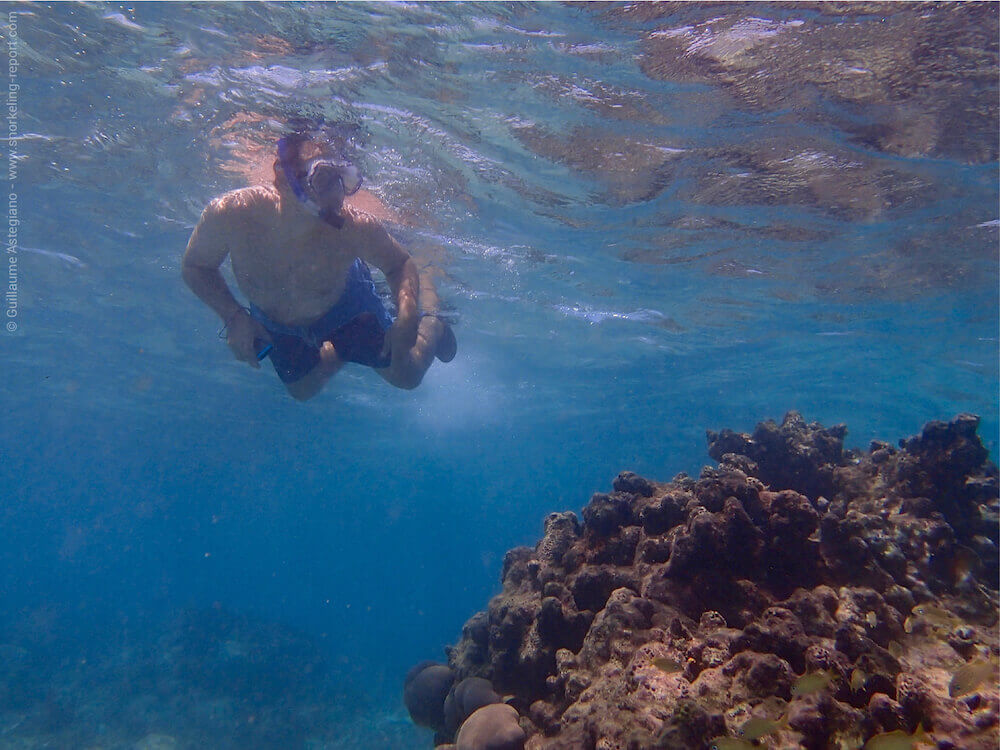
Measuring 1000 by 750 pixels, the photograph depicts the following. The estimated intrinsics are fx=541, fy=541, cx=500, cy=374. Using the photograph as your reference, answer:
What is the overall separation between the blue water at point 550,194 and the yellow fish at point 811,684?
26.7 feet

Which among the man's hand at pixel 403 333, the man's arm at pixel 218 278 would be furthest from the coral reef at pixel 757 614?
the man's arm at pixel 218 278

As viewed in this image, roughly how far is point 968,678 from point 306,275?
8278 millimetres

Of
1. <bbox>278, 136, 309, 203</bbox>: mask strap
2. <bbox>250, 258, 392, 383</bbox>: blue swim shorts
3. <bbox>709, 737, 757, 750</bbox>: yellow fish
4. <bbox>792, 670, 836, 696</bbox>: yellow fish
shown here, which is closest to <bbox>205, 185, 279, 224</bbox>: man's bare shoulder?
<bbox>278, 136, 309, 203</bbox>: mask strap

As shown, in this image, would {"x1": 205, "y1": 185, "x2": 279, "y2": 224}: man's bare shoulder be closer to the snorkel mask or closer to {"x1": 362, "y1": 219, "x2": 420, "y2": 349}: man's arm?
the snorkel mask

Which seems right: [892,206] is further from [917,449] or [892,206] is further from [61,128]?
[61,128]

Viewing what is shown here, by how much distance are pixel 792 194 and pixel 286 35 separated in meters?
10.4

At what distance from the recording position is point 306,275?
8.15 meters

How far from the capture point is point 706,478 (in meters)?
5.37

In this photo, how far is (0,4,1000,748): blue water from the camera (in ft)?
27.6

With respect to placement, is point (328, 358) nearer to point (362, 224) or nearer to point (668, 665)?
point (362, 224)

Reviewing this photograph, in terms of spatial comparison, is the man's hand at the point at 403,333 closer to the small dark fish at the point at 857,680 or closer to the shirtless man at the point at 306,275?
the shirtless man at the point at 306,275

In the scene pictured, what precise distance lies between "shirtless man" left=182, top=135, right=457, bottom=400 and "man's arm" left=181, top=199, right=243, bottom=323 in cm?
1

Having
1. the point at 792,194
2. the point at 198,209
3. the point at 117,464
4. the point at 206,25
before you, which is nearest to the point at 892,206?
the point at 792,194

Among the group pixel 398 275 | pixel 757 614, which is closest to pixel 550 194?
pixel 398 275
